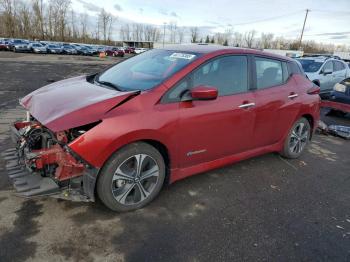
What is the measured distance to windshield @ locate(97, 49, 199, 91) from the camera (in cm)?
346

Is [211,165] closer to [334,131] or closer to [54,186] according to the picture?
[54,186]

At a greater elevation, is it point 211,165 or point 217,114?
point 217,114

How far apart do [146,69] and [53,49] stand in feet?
158

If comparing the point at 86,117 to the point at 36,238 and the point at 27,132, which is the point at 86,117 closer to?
the point at 27,132

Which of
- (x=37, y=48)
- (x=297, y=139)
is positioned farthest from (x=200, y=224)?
(x=37, y=48)

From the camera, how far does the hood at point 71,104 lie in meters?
2.80

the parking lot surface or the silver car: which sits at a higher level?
the parking lot surface

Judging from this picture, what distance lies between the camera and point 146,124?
3031 millimetres

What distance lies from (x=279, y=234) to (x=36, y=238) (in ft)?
7.57

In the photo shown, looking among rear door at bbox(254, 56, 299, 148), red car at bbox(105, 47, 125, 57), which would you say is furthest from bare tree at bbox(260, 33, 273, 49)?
rear door at bbox(254, 56, 299, 148)

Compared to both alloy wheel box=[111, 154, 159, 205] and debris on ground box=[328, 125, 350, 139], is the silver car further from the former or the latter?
alloy wheel box=[111, 154, 159, 205]

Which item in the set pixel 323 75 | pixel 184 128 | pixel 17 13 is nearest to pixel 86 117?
pixel 184 128

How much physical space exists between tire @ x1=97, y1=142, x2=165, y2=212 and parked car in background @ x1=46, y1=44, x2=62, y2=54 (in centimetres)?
4793

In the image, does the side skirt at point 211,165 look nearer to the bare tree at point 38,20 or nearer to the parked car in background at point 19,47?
the parked car in background at point 19,47
